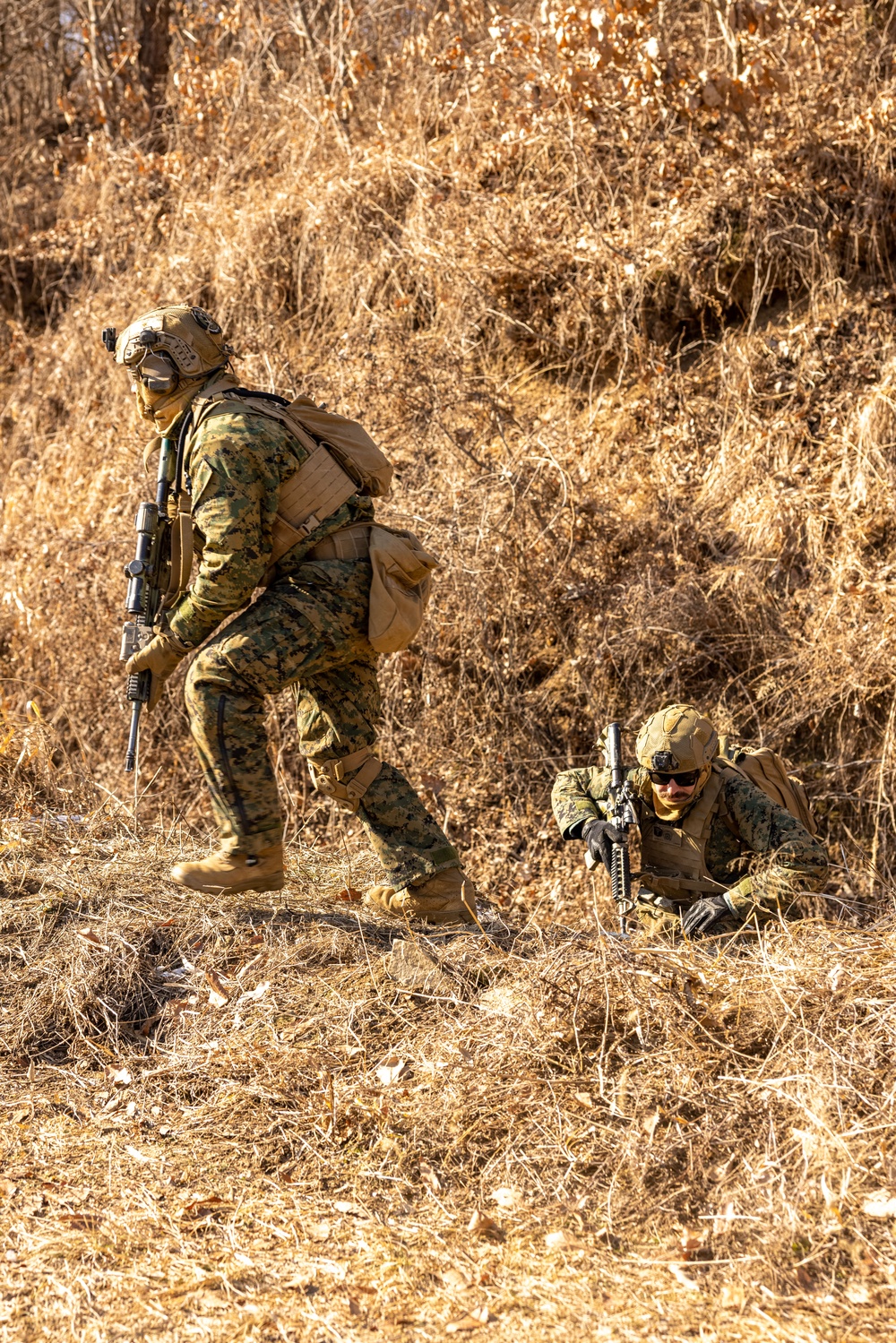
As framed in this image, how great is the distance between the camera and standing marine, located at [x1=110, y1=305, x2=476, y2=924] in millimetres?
4074

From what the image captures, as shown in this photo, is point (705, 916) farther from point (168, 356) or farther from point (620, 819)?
point (168, 356)

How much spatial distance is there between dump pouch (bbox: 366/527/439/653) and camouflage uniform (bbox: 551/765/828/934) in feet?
3.52

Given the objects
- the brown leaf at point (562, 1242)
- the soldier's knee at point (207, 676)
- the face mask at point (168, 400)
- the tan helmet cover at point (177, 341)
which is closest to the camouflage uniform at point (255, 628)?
the soldier's knee at point (207, 676)

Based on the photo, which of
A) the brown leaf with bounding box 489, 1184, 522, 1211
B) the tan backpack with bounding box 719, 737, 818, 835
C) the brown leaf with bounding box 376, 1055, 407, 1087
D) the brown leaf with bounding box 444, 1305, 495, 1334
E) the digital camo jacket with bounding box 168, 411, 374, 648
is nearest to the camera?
the brown leaf with bounding box 444, 1305, 495, 1334

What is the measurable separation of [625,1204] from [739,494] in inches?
163

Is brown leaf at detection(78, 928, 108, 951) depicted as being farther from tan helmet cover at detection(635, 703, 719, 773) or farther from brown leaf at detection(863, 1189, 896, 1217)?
brown leaf at detection(863, 1189, 896, 1217)

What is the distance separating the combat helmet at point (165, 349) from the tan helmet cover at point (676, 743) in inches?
81.9

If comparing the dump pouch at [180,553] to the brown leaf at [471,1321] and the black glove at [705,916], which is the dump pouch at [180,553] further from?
the brown leaf at [471,1321]

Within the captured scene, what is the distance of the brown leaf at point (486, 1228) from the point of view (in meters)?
3.20

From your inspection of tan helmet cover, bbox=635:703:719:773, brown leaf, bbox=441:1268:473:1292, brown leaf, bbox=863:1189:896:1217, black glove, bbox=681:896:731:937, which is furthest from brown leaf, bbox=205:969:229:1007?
brown leaf, bbox=863:1189:896:1217

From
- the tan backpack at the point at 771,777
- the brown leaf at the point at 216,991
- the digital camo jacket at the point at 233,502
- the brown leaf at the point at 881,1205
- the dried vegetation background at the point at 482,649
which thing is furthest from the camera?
the tan backpack at the point at 771,777

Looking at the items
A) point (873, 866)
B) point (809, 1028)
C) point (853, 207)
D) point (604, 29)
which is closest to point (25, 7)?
point (604, 29)

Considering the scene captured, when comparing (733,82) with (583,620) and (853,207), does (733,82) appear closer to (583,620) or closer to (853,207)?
(853,207)

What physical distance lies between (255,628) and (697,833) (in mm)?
1887
